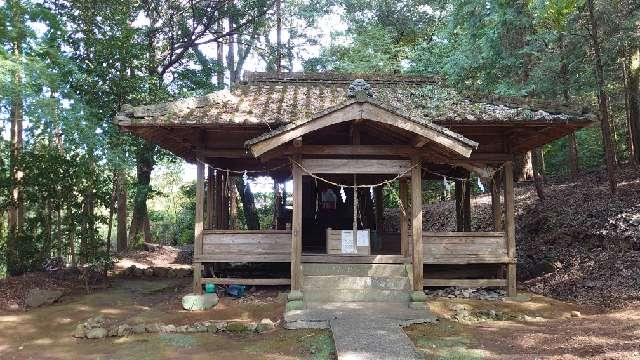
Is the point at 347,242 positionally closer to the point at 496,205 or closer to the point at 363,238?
the point at 363,238

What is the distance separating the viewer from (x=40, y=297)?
1114 centimetres

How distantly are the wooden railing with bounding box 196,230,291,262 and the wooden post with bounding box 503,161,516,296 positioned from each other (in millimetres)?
4904

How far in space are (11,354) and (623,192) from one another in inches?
607

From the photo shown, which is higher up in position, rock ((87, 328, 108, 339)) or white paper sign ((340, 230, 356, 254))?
white paper sign ((340, 230, 356, 254))

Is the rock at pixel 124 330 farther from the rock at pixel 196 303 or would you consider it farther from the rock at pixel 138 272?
the rock at pixel 138 272

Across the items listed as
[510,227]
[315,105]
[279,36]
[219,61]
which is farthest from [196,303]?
[279,36]

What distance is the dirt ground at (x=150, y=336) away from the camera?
23.2 ft

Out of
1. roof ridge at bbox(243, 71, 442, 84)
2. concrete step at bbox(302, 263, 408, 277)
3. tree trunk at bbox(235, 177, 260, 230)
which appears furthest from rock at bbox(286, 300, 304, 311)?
A: tree trunk at bbox(235, 177, 260, 230)

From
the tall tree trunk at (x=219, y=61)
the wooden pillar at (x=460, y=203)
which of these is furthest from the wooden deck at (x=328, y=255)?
the tall tree trunk at (x=219, y=61)

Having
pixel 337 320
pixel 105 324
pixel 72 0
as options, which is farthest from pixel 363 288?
pixel 72 0

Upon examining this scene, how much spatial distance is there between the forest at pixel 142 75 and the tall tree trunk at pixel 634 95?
53 millimetres

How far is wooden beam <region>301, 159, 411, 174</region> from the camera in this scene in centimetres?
988

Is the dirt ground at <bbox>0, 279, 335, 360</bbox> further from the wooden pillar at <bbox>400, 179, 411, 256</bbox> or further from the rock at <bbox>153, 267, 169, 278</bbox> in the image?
the rock at <bbox>153, 267, 169, 278</bbox>

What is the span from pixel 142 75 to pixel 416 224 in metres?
11.3
